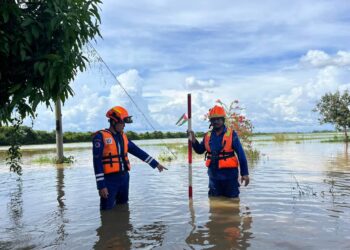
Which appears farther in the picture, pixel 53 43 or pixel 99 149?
pixel 99 149

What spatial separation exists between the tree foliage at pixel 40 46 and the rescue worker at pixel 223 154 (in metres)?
3.70

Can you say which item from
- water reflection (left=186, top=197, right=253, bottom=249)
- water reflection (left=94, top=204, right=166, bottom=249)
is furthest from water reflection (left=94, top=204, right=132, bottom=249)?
water reflection (left=186, top=197, right=253, bottom=249)

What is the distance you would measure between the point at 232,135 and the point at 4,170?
11876 mm

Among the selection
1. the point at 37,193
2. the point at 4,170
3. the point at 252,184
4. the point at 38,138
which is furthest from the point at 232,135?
the point at 38,138

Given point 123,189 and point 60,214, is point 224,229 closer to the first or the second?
point 123,189

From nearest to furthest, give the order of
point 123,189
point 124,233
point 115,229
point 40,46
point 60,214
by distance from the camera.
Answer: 1. point 40,46
2. point 124,233
3. point 115,229
4. point 123,189
5. point 60,214

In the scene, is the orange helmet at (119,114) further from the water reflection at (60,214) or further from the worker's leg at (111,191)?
the water reflection at (60,214)

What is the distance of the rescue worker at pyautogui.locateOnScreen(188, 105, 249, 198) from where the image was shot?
8047 mm

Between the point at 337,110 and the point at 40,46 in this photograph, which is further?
the point at 337,110

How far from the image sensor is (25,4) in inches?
198

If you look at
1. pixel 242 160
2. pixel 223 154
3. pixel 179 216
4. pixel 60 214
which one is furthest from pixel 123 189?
pixel 242 160

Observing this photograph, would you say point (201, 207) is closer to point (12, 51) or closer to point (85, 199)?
point (85, 199)

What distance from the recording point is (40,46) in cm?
485

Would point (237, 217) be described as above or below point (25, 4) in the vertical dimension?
below
